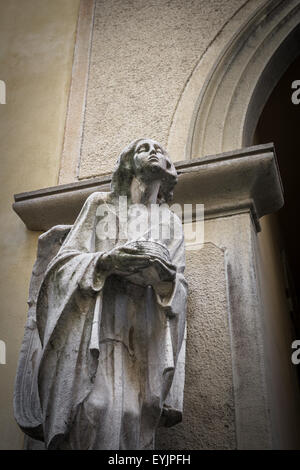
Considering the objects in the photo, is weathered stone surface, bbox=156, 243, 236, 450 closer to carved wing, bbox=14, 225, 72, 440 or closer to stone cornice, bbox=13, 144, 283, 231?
stone cornice, bbox=13, 144, 283, 231

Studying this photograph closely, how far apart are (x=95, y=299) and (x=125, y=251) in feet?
0.74

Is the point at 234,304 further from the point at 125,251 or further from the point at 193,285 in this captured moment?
the point at 125,251

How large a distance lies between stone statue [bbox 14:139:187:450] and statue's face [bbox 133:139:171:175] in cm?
26

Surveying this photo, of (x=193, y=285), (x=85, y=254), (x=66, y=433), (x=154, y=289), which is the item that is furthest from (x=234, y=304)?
(x=66, y=433)

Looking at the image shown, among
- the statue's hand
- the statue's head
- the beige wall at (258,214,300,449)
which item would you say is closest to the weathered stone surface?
the beige wall at (258,214,300,449)

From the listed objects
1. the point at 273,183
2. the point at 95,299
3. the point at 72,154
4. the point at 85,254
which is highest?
the point at 72,154

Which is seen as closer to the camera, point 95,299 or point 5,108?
point 95,299

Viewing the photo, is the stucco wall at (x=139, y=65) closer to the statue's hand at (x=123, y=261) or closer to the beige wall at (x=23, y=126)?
the beige wall at (x=23, y=126)

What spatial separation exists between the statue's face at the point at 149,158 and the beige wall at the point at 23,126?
1.11 metres

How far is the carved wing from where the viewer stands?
2757 mm

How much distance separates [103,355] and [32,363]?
1.50 ft

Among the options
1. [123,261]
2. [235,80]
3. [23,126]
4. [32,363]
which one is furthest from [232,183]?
[23,126]

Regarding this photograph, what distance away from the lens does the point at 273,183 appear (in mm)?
3570

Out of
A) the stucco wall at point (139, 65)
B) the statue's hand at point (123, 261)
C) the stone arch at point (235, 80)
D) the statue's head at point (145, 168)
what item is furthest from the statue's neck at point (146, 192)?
the stucco wall at point (139, 65)
